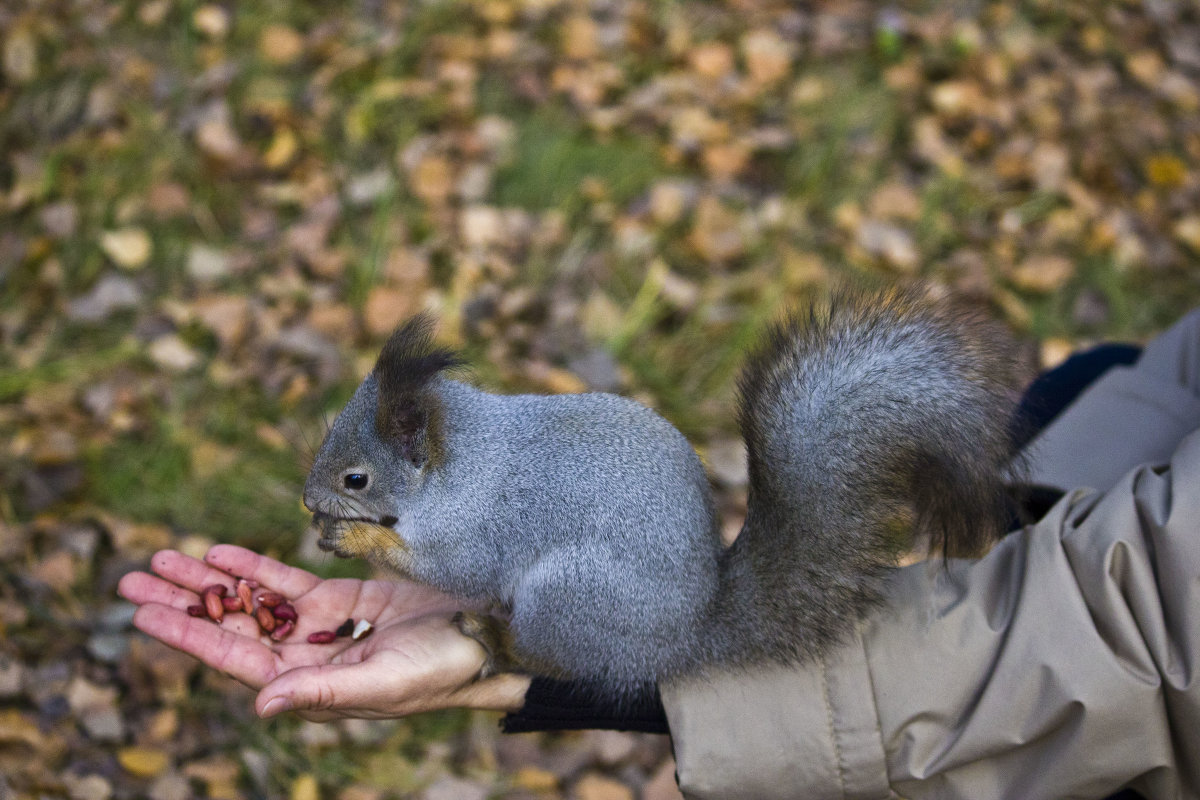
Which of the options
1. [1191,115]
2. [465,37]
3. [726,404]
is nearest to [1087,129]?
[1191,115]

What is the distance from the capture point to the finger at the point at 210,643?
1.43 m

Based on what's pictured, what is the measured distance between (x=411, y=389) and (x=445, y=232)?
1.48 metres

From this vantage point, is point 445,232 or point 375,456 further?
point 445,232

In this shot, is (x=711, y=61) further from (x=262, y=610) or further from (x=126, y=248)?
(x=262, y=610)

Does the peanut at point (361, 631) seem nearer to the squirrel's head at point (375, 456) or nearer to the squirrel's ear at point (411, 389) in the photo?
the squirrel's head at point (375, 456)

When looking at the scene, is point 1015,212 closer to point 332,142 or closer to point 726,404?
point 726,404

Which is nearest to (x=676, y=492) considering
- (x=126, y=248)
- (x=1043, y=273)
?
(x=1043, y=273)

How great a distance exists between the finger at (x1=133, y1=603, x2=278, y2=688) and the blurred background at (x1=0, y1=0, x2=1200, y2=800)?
0.56 meters

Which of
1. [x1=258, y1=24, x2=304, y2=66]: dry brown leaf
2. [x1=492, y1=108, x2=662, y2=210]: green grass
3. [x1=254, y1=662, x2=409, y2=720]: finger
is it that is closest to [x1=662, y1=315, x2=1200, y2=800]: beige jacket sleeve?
[x1=254, y1=662, x2=409, y2=720]: finger

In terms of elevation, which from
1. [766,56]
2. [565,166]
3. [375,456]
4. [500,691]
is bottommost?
[500,691]

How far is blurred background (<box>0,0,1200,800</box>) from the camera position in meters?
2.00

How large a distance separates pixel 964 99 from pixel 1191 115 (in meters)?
0.80

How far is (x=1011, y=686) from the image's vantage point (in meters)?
1.29

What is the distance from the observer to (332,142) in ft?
9.89
